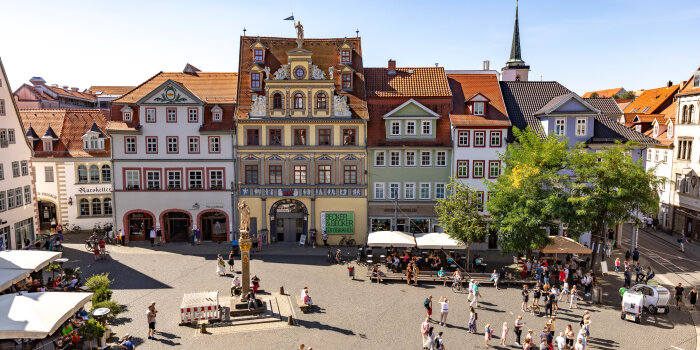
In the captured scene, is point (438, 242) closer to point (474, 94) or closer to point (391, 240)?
point (391, 240)

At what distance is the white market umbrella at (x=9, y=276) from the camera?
23.0 m

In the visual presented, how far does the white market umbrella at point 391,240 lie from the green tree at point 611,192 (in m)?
10.6

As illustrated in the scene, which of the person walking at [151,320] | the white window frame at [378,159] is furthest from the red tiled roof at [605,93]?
the person walking at [151,320]

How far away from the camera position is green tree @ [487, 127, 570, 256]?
30.1 m

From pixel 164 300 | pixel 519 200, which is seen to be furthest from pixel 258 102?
pixel 519 200

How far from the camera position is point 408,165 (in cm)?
4012

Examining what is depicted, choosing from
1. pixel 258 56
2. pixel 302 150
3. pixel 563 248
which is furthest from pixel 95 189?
pixel 563 248

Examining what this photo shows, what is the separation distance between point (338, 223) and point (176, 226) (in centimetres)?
1443

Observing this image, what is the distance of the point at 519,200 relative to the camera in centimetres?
3127

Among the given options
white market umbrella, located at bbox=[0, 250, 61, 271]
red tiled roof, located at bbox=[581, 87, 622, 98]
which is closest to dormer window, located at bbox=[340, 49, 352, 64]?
white market umbrella, located at bbox=[0, 250, 61, 271]

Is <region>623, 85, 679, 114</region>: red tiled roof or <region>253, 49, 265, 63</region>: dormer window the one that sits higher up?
<region>253, 49, 265, 63</region>: dormer window

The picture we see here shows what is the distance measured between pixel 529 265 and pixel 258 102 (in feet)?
79.9

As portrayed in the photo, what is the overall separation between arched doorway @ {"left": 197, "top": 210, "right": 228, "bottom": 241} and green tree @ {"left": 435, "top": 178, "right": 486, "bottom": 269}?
61.9ft

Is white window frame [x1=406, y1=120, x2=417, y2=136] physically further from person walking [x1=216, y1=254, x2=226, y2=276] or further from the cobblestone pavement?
person walking [x1=216, y1=254, x2=226, y2=276]
